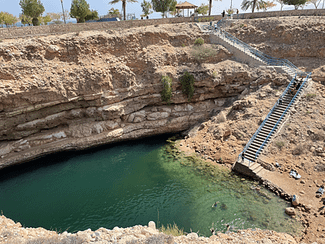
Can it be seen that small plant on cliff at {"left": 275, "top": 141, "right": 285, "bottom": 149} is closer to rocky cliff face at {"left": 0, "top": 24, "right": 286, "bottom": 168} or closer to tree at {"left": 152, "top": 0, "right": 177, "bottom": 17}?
rocky cliff face at {"left": 0, "top": 24, "right": 286, "bottom": 168}

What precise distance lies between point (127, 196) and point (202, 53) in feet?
62.6

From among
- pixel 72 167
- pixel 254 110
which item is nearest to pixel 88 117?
pixel 72 167

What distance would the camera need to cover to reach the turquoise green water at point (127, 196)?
14773 mm

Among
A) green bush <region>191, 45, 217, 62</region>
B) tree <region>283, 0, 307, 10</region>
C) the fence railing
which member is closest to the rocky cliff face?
green bush <region>191, 45, 217, 62</region>

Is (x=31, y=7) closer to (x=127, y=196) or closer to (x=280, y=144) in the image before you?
(x=127, y=196)

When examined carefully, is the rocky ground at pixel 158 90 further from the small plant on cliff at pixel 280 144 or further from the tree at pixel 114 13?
the tree at pixel 114 13

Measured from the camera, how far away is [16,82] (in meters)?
20.6

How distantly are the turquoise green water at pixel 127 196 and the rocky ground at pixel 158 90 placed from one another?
266 cm

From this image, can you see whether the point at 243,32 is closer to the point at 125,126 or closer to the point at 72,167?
the point at 125,126

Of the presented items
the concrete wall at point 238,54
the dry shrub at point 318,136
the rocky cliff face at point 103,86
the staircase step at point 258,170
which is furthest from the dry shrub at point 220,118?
the dry shrub at point 318,136

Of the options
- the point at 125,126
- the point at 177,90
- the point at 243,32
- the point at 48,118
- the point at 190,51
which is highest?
the point at 243,32

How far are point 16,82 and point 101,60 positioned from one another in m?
8.73

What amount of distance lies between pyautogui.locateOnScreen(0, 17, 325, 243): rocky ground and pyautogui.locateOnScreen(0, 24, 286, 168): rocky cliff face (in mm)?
103

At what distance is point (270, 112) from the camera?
21609 mm
